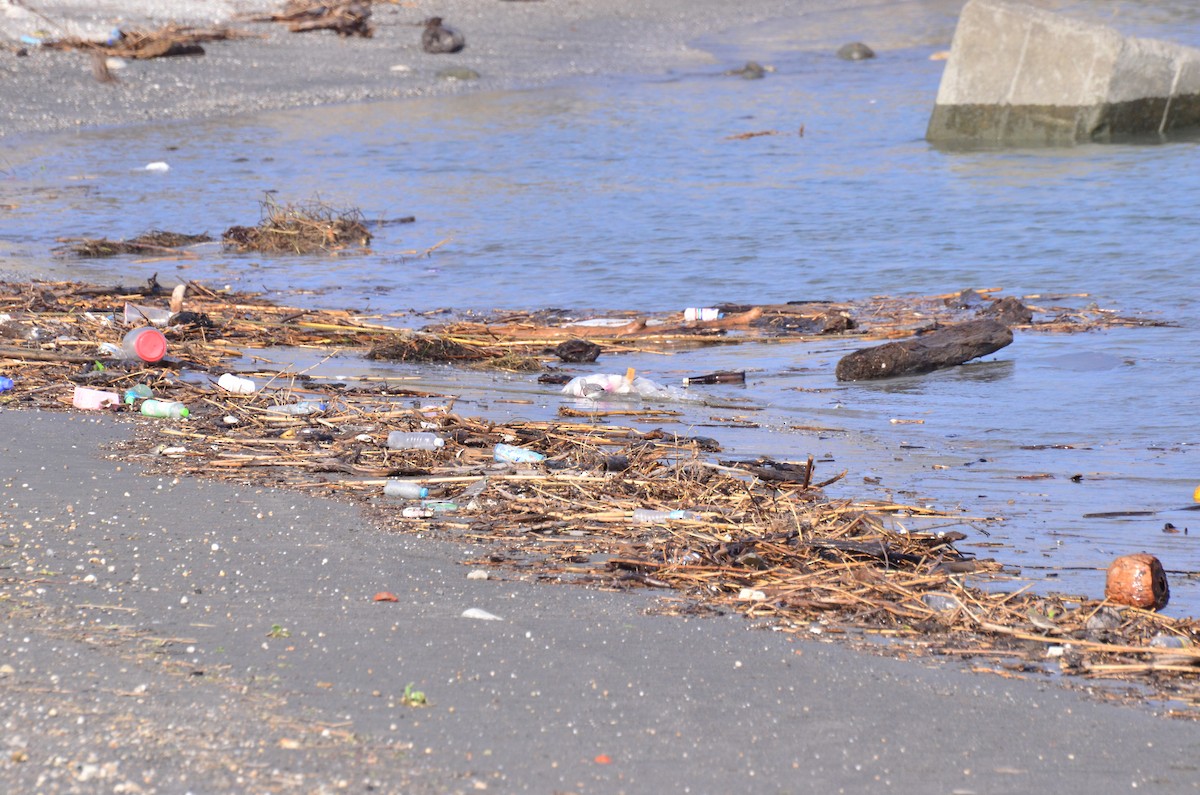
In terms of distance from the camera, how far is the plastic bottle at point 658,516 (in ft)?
14.5

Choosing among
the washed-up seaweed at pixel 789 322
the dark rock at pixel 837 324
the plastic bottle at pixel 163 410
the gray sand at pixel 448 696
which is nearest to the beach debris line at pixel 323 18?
the washed-up seaweed at pixel 789 322

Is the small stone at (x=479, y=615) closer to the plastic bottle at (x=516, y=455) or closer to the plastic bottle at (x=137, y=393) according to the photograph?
the plastic bottle at (x=516, y=455)

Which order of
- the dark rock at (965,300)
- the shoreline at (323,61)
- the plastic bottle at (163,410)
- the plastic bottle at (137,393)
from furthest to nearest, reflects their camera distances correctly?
1. the shoreline at (323,61)
2. the dark rock at (965,300)
3. the plastic bottle at (137,393)
4. the plastic bottle at (163,410)

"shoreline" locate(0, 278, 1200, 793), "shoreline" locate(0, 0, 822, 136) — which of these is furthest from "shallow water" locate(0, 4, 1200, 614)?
"shoreline" locate(0, 278, 1200, 793)

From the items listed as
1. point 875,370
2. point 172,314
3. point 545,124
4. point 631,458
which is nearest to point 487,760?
point 631,458

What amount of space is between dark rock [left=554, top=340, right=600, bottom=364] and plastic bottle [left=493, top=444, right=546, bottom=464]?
276cm

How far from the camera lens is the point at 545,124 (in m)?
20.8

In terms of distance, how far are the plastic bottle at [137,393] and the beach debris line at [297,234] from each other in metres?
6.05

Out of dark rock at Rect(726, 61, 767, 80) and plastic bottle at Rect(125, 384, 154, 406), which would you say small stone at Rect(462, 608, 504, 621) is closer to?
plastic bottle at Rect(125, 384, 154, 406)

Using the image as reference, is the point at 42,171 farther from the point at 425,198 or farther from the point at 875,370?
the point at 875,370

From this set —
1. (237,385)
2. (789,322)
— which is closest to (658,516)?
(237,385)

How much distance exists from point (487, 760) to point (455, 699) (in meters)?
0.32

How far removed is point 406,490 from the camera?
471 centimetres

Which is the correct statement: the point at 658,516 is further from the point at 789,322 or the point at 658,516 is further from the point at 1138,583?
the point at 789,322
